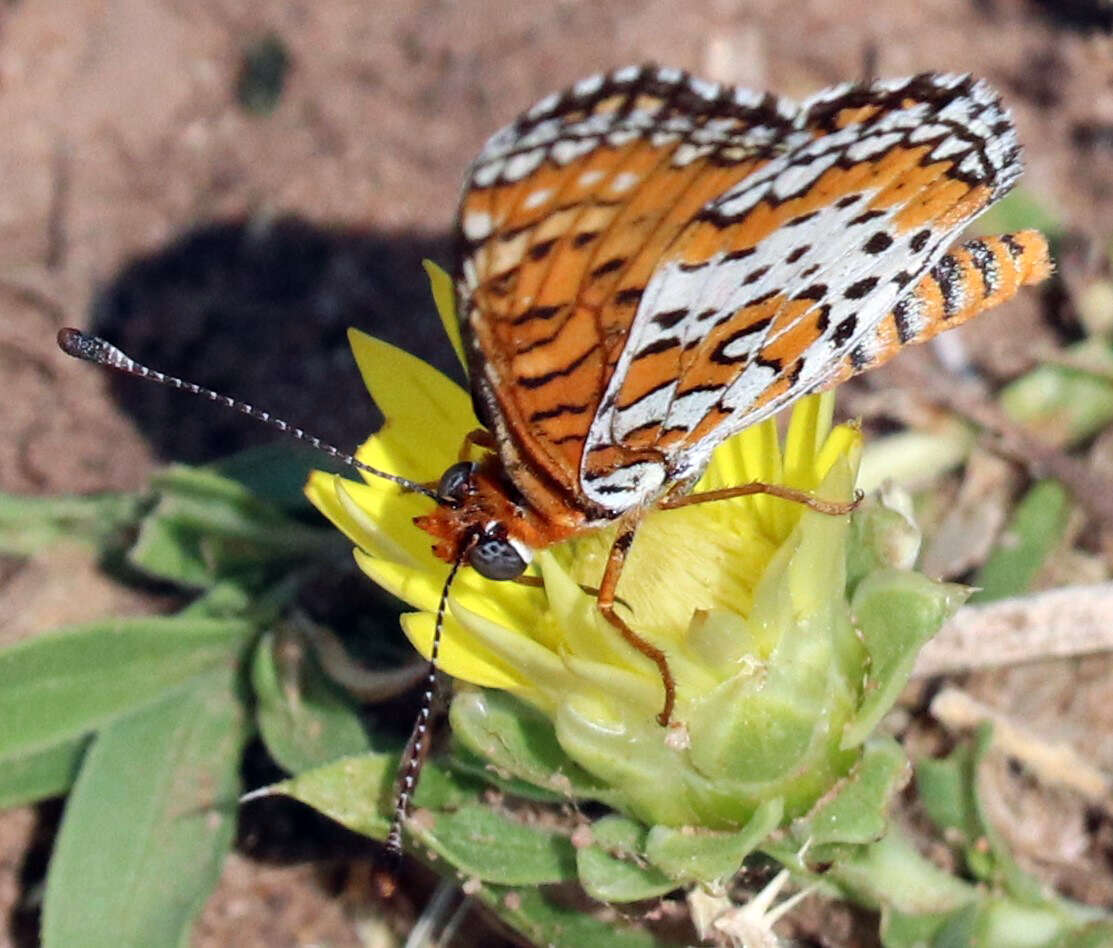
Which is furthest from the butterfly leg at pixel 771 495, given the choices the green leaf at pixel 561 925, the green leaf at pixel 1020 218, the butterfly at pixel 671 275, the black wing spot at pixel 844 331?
the green leaf at pixel 1020 218

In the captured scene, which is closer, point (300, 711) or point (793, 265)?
point (793, 265)

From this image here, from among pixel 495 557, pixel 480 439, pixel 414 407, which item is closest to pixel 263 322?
pixel 414 407

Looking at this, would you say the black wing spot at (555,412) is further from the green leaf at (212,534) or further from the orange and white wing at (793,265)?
the green leaf at (212,534)

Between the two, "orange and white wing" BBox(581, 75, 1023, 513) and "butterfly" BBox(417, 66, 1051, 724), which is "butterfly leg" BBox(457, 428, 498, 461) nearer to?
"butterfly" BBox(417, 66, 1051, 724)

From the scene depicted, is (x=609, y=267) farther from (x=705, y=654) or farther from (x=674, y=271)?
(x=705, y=654)

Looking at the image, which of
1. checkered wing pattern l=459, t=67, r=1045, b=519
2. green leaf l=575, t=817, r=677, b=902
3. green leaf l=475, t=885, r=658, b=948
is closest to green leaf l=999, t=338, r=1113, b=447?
checkered wing pattern l=459, t=67, r=1045, b=519

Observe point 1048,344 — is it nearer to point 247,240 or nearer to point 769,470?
point 769,470
